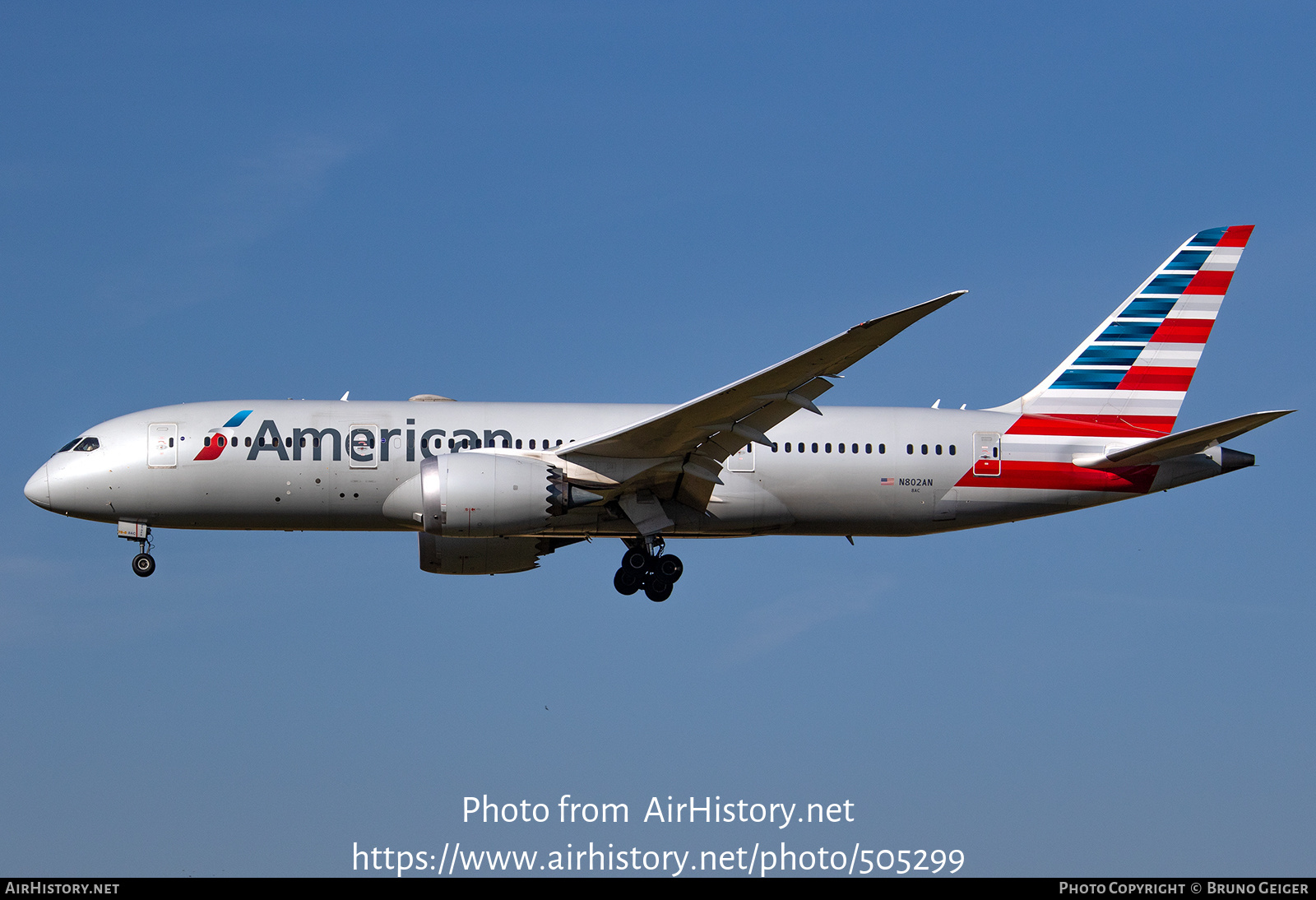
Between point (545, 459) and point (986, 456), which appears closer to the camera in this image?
point (545, 459)

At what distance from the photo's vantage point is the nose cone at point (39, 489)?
92.1 ft

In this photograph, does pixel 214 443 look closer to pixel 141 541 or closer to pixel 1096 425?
pixel 141 541

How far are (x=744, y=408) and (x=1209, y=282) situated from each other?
13.0 m

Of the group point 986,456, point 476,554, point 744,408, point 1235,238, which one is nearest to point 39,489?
point 476,554

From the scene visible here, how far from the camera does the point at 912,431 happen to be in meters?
29.1

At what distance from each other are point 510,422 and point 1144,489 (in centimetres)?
1273

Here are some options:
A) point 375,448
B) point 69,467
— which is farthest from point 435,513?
point 69,467

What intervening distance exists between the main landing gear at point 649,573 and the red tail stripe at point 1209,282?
13329 mm

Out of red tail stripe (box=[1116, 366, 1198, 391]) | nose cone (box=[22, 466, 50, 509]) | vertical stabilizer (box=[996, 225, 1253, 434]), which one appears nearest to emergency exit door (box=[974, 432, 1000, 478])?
vertical stabilizer (box=[996, 225, 1253, 434])

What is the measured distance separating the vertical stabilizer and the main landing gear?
7.93 m

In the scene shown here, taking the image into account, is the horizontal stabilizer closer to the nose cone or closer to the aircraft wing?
the aircraft wing

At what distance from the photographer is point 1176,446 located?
28234 millimetres

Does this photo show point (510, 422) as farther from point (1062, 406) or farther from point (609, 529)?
point (1062, 406)

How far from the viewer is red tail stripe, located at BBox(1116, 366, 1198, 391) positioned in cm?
3119
